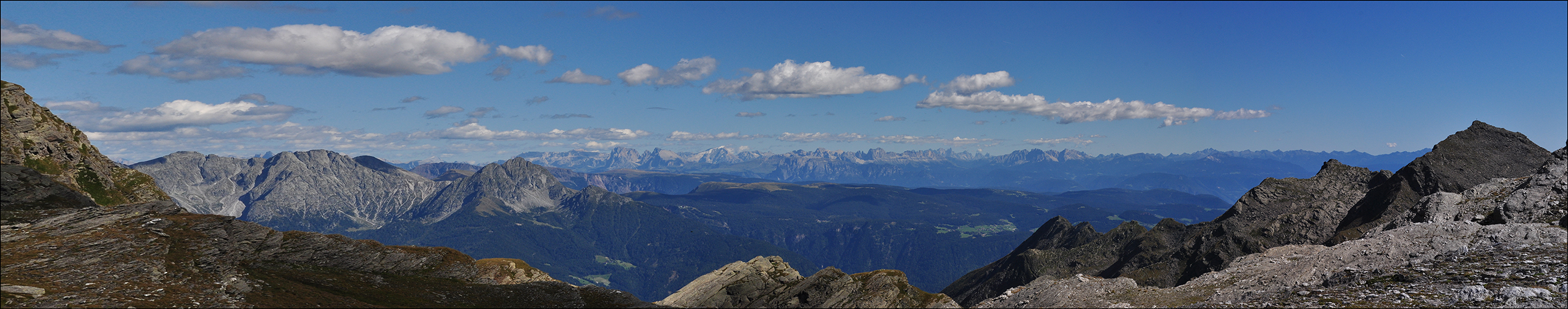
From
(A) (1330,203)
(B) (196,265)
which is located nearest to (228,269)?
(B) (196,265)

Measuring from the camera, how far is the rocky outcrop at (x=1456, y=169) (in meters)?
132

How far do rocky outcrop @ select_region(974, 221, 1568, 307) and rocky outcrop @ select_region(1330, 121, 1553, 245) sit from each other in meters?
85.0

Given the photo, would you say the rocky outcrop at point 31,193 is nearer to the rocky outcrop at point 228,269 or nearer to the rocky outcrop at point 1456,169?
the rocky outcrop at point 228,269

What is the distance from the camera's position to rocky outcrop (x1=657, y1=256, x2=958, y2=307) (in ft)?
261

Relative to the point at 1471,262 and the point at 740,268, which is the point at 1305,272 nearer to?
the point at 1471,262

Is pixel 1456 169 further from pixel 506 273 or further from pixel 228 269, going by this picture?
pixel 228 269

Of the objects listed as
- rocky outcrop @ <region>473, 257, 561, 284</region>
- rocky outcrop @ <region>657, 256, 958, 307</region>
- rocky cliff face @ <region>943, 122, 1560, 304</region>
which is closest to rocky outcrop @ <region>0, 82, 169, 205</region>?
rocky outcrop @ <region>473, 257, 561, 284</region>

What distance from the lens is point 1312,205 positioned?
164750 mm

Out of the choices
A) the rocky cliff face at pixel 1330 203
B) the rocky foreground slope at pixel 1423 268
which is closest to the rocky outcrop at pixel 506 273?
the rocky foreground slope at pixel 1423 268

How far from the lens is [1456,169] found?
139250mm

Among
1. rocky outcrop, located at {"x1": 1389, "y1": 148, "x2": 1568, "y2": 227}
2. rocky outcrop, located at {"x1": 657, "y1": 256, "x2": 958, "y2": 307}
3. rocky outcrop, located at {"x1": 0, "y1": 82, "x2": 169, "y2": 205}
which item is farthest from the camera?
rocky outcrop, located at {"x1": 0, "y1": 82, "x2": 169, "y2": 205}

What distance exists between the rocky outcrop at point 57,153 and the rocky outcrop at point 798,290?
9405cm

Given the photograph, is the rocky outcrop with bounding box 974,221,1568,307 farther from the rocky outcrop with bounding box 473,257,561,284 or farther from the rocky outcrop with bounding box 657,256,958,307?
the rocky outcrop with bounding box 473,257,561,284

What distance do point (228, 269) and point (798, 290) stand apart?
6659cm
